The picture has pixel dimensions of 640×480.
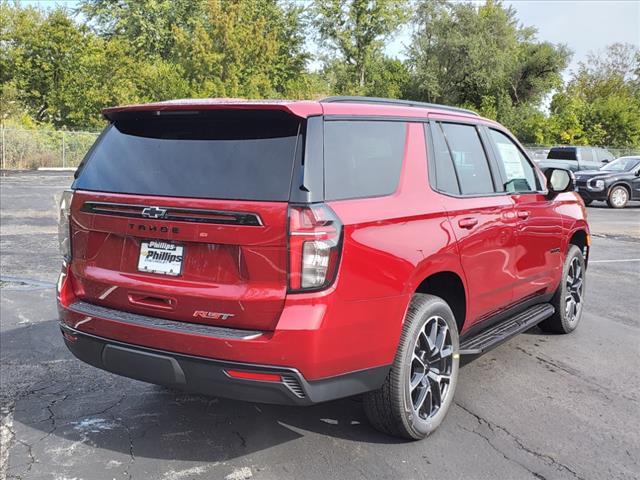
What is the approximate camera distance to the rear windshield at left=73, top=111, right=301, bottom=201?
9.80 ft

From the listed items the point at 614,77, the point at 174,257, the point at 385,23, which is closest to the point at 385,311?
the point at 174,257

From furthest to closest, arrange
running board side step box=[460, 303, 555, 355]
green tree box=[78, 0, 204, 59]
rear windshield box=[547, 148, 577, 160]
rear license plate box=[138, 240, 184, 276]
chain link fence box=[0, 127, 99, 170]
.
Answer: green tree box=[78, 0, 204, 59] < chain link fence box=[0, 127, 99, 170] < rear windshield box=[547, 148, 577, 160] < running board side step box=[460, 303, 555, 355] < rear license plate box=[138, 240, 184, 276]

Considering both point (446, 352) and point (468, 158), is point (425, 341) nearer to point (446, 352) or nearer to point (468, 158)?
point (446, 352)

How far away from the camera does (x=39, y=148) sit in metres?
33.8

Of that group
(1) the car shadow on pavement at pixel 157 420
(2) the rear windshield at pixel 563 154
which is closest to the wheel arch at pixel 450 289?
(1) the car shadow on pavement at pixel 157 420

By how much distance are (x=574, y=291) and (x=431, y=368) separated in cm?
278

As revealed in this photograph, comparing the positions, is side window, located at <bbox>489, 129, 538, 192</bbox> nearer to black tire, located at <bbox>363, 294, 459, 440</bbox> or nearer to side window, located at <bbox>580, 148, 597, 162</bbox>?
black tire, located at <bbox>363, 294, 459, 440</bbox>

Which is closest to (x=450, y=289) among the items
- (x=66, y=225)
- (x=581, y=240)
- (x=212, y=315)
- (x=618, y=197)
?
(x=212, y=315)

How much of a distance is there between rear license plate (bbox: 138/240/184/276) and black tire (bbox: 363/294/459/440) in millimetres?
1220

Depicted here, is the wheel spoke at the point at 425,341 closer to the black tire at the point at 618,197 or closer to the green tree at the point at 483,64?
the black tire at the point at 618,197

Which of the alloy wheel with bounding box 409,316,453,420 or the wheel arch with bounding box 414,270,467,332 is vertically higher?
the wheel arch with bounding box 414,270,467,332

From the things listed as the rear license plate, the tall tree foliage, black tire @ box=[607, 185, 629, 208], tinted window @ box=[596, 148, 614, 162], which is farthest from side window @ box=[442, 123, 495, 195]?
the tall tree foliage

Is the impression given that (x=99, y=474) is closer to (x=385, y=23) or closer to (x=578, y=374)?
(x=578, y=374)

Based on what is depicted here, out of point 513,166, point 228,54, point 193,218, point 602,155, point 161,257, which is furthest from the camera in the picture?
point 228,54
